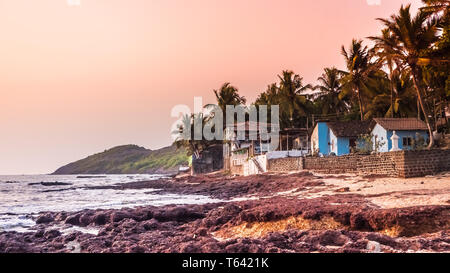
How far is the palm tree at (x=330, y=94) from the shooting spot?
1825 inches

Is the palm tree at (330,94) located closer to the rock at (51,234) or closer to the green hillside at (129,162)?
the rock at (51,234)

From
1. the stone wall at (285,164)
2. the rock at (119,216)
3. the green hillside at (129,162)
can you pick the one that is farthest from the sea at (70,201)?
the green hillside at (129,162)

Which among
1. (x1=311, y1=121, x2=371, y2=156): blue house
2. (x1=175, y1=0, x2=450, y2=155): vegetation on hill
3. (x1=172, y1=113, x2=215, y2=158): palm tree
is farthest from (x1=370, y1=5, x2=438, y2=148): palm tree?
(x1=172, y1=113, x2=215, y2=158): palm tree

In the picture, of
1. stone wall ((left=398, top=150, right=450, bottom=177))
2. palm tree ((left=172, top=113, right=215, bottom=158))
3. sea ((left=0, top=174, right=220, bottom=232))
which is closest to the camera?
sea ((left=0, top=174, right=220, bottom=232))

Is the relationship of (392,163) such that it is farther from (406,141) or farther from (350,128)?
(350,128)

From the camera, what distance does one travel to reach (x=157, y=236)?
9.31 m

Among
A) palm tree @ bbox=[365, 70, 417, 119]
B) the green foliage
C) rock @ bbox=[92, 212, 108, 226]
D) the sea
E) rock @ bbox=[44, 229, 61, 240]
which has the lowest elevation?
the sea

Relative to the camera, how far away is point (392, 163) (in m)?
18.4

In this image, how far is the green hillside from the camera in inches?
5758

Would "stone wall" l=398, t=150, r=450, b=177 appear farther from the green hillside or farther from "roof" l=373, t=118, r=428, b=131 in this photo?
the green hillside

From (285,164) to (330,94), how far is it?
69.3 feet

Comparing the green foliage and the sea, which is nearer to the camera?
the sea

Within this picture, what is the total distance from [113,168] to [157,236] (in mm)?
167433

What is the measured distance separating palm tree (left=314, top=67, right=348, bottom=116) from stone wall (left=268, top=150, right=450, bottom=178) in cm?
2305
